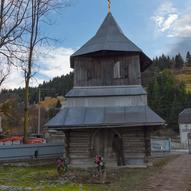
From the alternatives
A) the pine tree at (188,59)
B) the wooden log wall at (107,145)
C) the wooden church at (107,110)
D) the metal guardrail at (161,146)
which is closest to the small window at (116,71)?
the wooden church at (107,110)

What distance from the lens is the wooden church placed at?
1936 centimetres

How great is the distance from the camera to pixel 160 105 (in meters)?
76.6

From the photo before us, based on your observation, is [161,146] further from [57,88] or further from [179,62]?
[179,62]

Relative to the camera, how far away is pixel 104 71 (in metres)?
21.9

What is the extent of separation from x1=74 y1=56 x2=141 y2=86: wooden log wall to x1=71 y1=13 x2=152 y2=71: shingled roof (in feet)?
1.98

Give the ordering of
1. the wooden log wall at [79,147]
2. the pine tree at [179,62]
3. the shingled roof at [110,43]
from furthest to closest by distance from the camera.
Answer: the pine tree at [179,62] → the shingled roof at [110,43] → the wooden log wall at [79,147]

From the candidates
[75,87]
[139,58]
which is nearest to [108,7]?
[139,58]

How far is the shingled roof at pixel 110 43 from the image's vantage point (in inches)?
848

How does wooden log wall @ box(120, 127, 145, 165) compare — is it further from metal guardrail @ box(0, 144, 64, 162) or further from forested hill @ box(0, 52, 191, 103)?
forested hill @ box(0, 52, 191, 103)

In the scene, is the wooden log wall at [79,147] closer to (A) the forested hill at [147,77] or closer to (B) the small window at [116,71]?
(B) the small window at [116,71]

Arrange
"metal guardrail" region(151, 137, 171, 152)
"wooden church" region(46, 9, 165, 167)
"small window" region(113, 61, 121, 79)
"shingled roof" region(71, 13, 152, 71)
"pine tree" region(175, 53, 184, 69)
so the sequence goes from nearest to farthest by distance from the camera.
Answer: "wooden church" region(46, 9, 165, 167) → "shingled roof" region(71, 13, 152, 71) → "small window" region(113, 61, 121, 79) → "metal guardrail" region(151, 137, 171, 152) → "pine tree" region(175, 53, 184, 69)

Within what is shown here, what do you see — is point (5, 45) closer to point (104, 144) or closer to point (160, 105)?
point (104, 144)

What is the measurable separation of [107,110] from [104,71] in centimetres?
287

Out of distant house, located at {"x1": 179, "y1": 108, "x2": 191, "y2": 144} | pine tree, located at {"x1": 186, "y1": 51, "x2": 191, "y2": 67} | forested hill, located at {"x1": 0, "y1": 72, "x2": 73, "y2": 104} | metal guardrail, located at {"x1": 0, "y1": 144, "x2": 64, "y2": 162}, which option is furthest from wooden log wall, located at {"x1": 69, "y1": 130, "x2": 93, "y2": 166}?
pine tree, located at {"x1": 186, "y1": 51, "x2": 191, "y2": 67}
